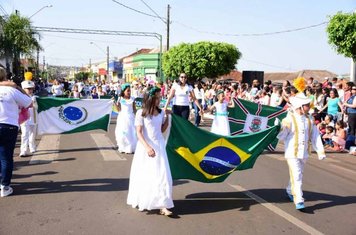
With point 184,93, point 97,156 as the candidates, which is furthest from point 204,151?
point 184,93

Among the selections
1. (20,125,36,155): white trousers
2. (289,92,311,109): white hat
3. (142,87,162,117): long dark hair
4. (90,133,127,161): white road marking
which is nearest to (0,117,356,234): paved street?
(90,133,127,161): white road marking

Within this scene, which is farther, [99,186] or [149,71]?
[149,71]

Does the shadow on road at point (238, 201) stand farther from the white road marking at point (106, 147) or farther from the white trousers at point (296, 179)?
the white road marking at point (106, 147)

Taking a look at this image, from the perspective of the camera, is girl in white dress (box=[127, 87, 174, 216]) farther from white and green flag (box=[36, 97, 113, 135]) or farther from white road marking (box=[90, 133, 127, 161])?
white and green flag (box=[36, 97, 113, 135])

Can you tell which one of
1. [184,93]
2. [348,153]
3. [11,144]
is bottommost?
[348,153]

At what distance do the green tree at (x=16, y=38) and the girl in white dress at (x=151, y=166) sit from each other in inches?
1137

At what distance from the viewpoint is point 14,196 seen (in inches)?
254

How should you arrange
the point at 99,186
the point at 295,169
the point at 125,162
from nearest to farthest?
the point at 295,169
the point at 99,186
the point at 125,162

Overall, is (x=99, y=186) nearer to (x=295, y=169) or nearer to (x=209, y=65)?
(x=295, y=169)

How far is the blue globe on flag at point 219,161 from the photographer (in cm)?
635

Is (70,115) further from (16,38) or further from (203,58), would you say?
(203,58)

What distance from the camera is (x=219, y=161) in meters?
6.40

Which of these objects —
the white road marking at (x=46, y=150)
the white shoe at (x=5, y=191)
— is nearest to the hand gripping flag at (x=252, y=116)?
the white road marking at (x=46, y=150)

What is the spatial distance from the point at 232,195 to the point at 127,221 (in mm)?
2043
